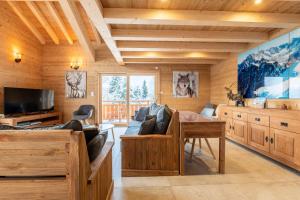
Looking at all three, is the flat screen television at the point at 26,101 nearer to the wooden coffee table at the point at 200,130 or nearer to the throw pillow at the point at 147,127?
the throw pillow at the point at 147,127

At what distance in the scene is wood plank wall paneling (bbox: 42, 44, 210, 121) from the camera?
6.80 meters

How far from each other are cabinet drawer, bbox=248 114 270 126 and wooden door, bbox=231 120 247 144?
0.23 metres

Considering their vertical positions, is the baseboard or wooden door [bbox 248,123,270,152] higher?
wooden door [bbox 248,123,270,152]

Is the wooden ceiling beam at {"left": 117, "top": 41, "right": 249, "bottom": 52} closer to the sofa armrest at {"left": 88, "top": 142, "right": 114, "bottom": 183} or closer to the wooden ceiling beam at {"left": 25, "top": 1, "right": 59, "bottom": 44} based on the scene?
the wooden ceiling beam at {"left": 25, "top": 1, "right": 59, "bottom": 44}

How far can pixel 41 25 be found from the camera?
19.5ft

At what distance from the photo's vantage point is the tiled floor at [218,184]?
225cm

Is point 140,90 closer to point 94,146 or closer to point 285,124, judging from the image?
point 285,124

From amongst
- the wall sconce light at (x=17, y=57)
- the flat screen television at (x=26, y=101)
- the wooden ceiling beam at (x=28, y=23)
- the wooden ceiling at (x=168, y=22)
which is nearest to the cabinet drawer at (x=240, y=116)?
the wooden ceiling at (x=168, y=22)

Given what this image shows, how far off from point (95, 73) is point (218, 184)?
5.59 m

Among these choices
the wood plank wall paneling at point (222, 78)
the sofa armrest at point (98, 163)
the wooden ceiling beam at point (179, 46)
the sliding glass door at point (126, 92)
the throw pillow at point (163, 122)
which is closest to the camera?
the sofa armrest at point (98, 163)

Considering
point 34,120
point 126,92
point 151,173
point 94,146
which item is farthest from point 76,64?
point 94,146

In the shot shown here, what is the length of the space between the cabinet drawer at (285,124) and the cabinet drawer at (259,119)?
0.37 feet

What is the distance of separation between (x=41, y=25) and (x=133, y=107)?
3.90m

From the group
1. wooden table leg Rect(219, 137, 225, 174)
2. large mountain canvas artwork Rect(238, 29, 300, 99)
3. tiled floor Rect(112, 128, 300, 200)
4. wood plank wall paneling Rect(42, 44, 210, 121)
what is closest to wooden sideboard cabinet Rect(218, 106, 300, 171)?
tiled floor Rect(112, 128, 300, 200)
